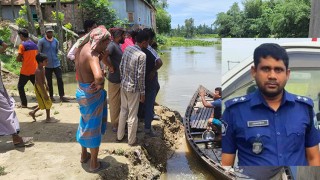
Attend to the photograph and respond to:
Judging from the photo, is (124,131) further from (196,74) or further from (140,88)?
(196,74)

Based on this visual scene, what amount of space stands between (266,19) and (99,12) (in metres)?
18.6

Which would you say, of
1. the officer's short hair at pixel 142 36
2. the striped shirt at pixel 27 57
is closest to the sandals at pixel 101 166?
the officer's short hair at pixel 142 36

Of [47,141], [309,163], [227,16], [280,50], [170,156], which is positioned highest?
[227,16]

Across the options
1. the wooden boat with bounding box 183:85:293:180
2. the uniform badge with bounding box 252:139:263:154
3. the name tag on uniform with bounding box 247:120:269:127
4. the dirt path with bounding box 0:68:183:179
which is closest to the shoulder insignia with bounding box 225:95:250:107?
the name tag on uniform with bounding box 247:120:269:127

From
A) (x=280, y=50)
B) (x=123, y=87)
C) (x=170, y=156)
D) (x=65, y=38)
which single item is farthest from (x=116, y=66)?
(x=65, y=38)

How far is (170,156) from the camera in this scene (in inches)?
235

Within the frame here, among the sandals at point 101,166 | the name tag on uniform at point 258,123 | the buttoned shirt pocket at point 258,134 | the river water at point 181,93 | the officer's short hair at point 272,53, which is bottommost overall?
the river water at point 181,93

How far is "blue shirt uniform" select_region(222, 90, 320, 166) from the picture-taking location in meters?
1.82

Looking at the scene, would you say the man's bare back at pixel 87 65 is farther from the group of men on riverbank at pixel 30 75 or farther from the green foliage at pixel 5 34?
the green foliage at pixel 5 34

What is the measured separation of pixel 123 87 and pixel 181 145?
105 inches

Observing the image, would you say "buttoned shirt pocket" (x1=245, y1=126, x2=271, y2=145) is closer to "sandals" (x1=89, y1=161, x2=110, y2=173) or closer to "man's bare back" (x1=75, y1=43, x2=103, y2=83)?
"man's bare back" (x1=75, y1=43, x2=103, y2=83)

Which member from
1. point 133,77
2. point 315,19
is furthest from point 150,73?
point 315,19

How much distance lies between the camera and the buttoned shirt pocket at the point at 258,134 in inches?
72.0

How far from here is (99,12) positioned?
1995 cm
